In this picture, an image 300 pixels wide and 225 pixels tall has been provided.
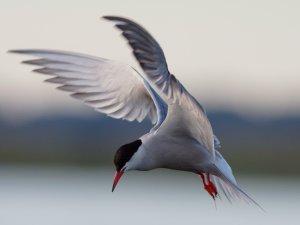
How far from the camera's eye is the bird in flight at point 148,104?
803cm

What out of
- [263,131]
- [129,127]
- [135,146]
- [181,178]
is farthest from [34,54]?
[263,131]

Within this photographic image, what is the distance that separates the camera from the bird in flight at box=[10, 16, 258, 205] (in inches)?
316

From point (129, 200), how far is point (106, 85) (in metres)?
12.4

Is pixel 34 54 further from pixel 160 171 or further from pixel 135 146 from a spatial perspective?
pixel 160 171

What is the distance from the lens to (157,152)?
900 cm

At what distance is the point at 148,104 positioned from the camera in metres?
9.87

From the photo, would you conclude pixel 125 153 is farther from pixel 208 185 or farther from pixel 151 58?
pixel 151 58

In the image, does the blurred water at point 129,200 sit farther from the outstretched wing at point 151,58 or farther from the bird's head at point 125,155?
the outstretched wing at point 151,58

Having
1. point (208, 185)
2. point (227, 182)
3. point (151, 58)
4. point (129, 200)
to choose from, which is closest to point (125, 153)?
point (227, 182)

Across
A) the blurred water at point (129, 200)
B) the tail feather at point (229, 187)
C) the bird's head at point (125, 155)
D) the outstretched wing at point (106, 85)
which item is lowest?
the blurred water at point (129, 200)

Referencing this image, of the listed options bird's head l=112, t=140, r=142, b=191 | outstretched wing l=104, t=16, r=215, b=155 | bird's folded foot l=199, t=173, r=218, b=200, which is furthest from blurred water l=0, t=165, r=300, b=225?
outstretched wing l=104, t=16, r=215, b=155

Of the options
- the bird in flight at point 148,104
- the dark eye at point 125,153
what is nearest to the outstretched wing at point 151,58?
the bird in flight at point 148,104

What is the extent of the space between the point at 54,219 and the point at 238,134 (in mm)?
16596

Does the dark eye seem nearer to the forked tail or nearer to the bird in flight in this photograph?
the bird in flight
